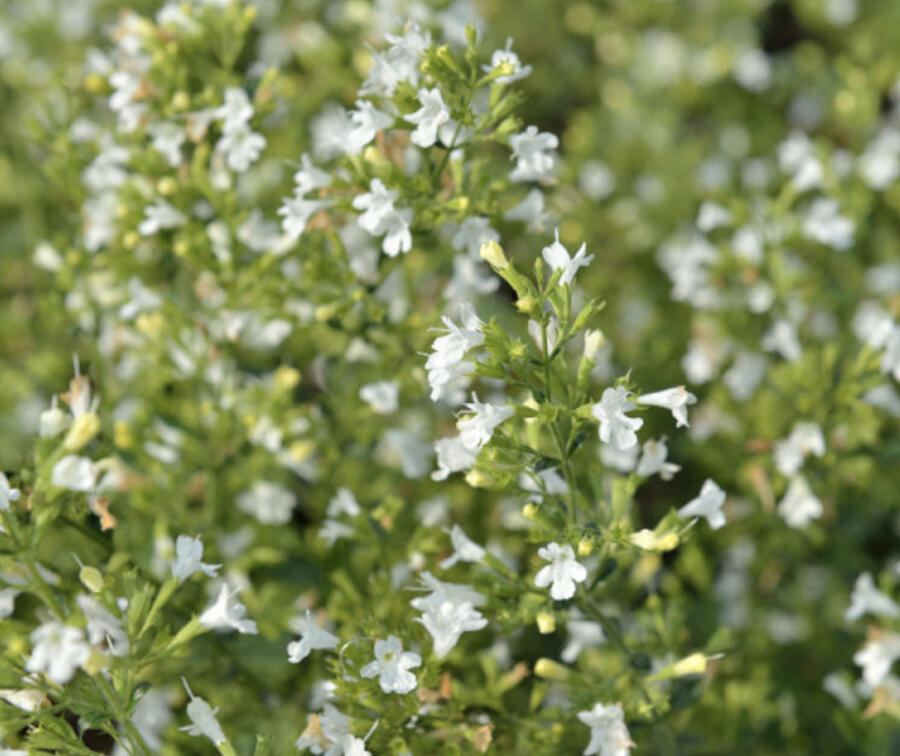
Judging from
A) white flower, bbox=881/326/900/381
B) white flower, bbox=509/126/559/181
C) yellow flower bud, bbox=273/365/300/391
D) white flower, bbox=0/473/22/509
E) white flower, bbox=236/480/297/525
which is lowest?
white flower, bbox=236/480/297/525

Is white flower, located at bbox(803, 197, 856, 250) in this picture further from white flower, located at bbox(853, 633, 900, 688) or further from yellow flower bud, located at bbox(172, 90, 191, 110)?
yellow flower bud, located at bbox(172, 90, 191, 110)

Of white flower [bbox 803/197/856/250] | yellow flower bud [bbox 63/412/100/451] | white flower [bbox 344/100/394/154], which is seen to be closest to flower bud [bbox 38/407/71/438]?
yellow flower bud [bbox 63/412/100/451]

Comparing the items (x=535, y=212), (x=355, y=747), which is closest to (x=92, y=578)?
(x=355, y=747)

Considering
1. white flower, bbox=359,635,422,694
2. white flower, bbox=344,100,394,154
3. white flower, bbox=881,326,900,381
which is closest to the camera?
white flower, bbox=359,635,422,694

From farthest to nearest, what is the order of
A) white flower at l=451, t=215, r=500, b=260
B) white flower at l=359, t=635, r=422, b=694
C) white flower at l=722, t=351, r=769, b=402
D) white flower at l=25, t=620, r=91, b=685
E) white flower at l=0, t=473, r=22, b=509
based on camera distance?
1. white flower at l=722, t=351, r=769, b=402
2. white flower at l=451, t=215, r=500, b=260
3. white flower at l=359, t=635, r=422, b=694
4. white flower at l=0, t=473, r=22, b=509
5. white flower at l=25, t=620, r=91, b=685

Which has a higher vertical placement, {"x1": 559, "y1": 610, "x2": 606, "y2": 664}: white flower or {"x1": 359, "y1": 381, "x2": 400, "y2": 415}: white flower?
{"x1": 359, "y1": 381, "x2": 400, "y2": 415}: white flower

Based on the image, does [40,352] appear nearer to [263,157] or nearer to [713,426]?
[263,157]

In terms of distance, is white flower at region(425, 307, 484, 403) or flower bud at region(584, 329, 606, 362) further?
flower bud at region(584, 329, 606, 362)
